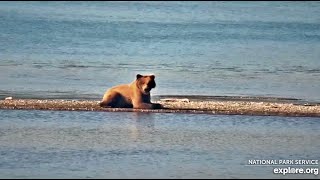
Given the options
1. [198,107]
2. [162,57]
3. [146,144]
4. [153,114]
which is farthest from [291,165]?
[162,57]

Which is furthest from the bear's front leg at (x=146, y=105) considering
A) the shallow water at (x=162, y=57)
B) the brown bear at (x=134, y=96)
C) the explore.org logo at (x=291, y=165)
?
the explore.org logo at (x=291, y=165)

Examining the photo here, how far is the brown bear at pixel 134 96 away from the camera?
71.1ft

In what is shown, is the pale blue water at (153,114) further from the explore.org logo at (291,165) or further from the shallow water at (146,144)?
the explore.org logo at (291,165)

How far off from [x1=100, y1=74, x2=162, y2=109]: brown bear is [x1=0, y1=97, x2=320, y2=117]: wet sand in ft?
0.52

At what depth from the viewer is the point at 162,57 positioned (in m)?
39.1

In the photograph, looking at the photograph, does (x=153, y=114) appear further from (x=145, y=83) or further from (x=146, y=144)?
(x=146, y=144)

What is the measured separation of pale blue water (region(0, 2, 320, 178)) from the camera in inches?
653

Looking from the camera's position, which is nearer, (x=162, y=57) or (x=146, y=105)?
(x=146, y=105)

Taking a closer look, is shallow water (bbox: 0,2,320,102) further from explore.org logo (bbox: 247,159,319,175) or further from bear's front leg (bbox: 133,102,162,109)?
explore.org logo (bbox: 247,159,319,175)

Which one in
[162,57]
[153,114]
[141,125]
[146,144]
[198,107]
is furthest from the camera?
[162,57]

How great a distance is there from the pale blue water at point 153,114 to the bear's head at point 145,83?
0.71m

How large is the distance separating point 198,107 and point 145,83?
3.52 feet

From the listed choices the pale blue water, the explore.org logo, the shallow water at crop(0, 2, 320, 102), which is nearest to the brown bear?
the pale blue water

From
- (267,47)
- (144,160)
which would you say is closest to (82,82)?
(144,160)
